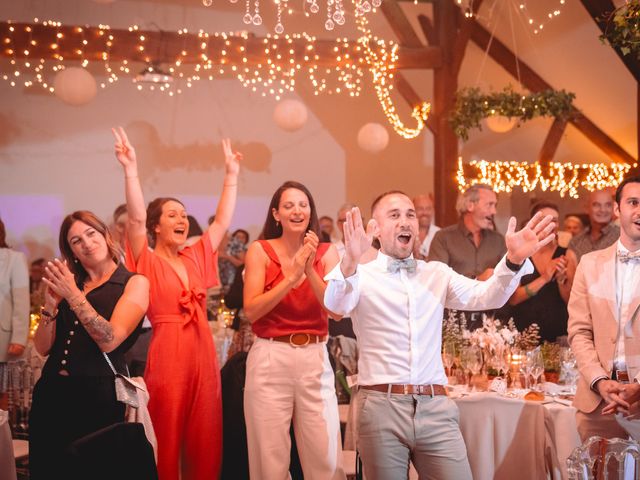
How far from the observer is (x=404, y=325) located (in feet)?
10.3

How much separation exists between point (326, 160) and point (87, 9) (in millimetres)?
3685

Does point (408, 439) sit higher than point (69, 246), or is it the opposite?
point (69, 246)

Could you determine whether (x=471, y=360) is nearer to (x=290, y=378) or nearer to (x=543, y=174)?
(x=290, y=378)

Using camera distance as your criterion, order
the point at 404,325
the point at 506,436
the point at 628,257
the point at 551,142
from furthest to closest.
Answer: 1. the point at 551,142
2. the point at 506,436
3. the point at 628,257
4. the point at 404,325

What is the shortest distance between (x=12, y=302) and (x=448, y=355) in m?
2.91

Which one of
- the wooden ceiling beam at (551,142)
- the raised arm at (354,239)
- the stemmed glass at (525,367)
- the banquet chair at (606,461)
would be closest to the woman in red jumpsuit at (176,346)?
the raised arm at (354,239)

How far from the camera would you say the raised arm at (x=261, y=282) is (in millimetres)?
3488

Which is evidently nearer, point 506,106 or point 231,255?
point 506,106

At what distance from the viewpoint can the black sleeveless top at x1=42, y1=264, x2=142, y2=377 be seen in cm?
337

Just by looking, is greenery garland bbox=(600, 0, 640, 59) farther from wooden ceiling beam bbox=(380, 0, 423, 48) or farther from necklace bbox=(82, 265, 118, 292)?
wooden ceiling beam bbox=(380, 0, 423, 48)

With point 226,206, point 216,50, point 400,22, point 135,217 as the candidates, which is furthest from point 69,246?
point 400,22

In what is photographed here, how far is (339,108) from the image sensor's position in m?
11.8

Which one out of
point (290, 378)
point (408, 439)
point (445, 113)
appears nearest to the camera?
point (408, 439)

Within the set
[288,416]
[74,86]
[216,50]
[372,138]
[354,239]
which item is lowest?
[288,416]
